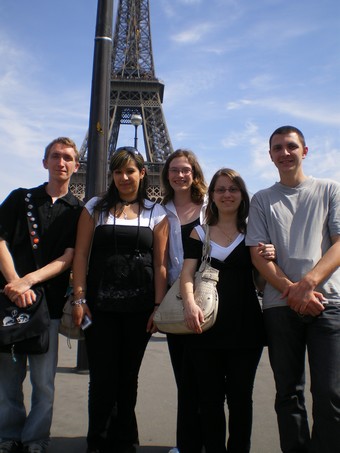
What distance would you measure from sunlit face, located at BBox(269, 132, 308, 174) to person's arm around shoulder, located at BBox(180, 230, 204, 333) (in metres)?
0.75

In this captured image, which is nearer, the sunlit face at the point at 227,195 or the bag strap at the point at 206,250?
the bag strap at the point at 206,250

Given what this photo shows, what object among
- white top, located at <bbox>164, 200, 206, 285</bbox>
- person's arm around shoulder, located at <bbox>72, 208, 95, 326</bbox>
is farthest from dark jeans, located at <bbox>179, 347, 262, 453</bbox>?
person's arm around shoulder, located at <bbox>72, 208, 95, 326</bbox>

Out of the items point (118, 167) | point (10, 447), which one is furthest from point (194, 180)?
point (10, 447)

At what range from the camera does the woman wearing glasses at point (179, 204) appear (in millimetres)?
3484

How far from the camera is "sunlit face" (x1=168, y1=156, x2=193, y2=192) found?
3.69 metres

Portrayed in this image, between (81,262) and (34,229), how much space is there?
428mm

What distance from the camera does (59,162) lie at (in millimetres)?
3514

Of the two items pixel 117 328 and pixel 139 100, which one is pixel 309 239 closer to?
pixel 117 328

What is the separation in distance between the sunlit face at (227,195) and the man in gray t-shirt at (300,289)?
15cm

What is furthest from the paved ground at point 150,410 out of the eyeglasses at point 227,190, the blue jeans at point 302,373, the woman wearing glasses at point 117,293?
the eyeglasses at point 227,190

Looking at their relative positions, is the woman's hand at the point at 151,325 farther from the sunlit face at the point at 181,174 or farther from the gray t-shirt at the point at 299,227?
the sunlit face at the point at 181,174

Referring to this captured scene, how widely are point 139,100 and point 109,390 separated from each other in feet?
134

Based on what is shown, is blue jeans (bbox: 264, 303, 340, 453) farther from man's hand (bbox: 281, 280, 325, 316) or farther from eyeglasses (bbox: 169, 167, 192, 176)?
eyeglasses (bbox: 169, 167, 192, 176)

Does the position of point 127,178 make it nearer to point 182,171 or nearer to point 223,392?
point 182,171
